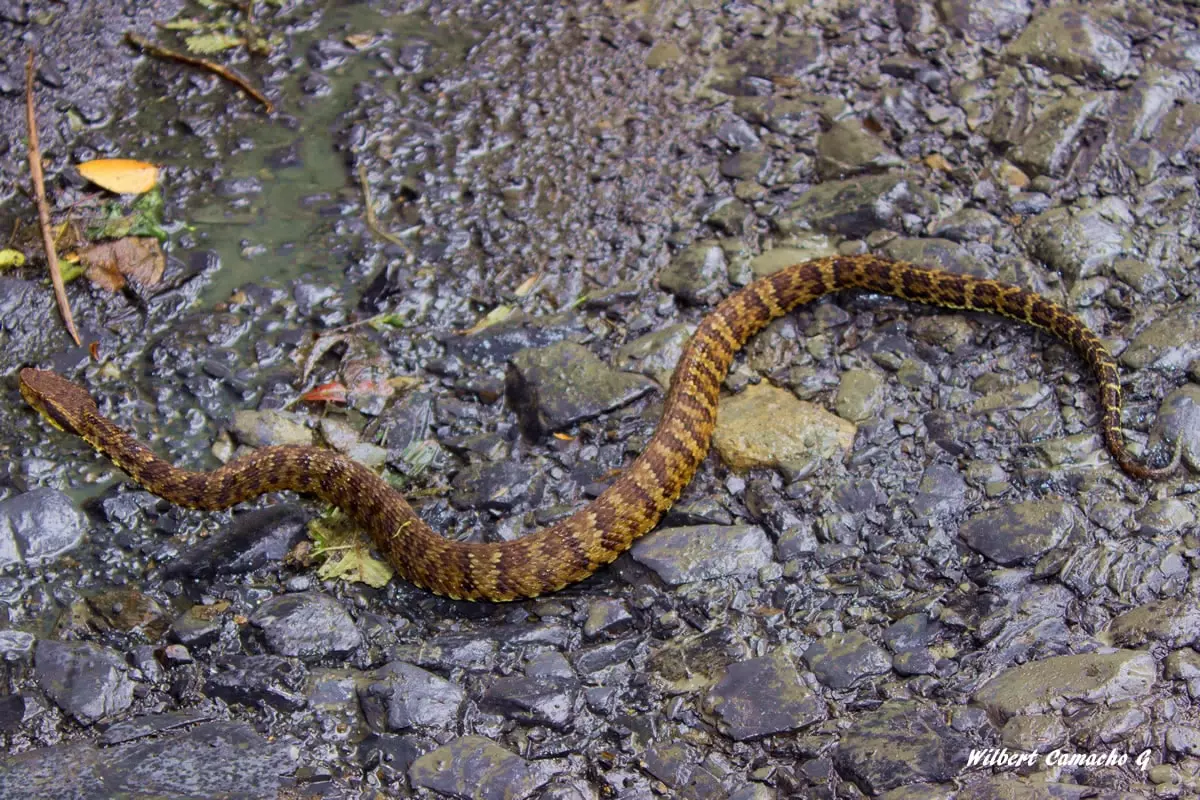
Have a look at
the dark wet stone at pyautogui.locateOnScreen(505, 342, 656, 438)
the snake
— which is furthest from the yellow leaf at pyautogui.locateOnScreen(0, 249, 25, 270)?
the dark wet stone at pyautogui.locateOnScreen(505, 342, 656, 438)

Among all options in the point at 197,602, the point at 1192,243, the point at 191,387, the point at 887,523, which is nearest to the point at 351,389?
the point at 191,387

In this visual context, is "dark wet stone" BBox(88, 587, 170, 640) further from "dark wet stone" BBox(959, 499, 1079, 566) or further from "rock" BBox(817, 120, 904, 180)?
"rock" BBox(817, 120, 904, 180)

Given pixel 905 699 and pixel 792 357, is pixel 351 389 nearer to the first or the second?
pixel 792 357

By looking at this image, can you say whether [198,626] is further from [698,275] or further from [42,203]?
[698,275]

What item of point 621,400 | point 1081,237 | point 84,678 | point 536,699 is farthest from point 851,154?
point 84,678

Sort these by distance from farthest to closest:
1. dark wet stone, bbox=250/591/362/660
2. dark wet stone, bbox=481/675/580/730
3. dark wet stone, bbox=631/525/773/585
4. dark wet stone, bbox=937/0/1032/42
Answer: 1. dark wet stone, bbox=937/0/1032/42
2. dark wet stone, bbox=631/525/773/585
3. dark wet stone, bbox=250/591/362/660
4. dark wet stone, bbox=481/675/580/730

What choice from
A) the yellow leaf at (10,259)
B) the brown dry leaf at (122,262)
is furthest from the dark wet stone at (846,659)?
the yellow leaf at (10,259)

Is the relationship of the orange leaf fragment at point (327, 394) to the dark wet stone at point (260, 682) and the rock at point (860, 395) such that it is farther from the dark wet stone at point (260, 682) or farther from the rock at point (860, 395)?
the rock at point (860, 395)
